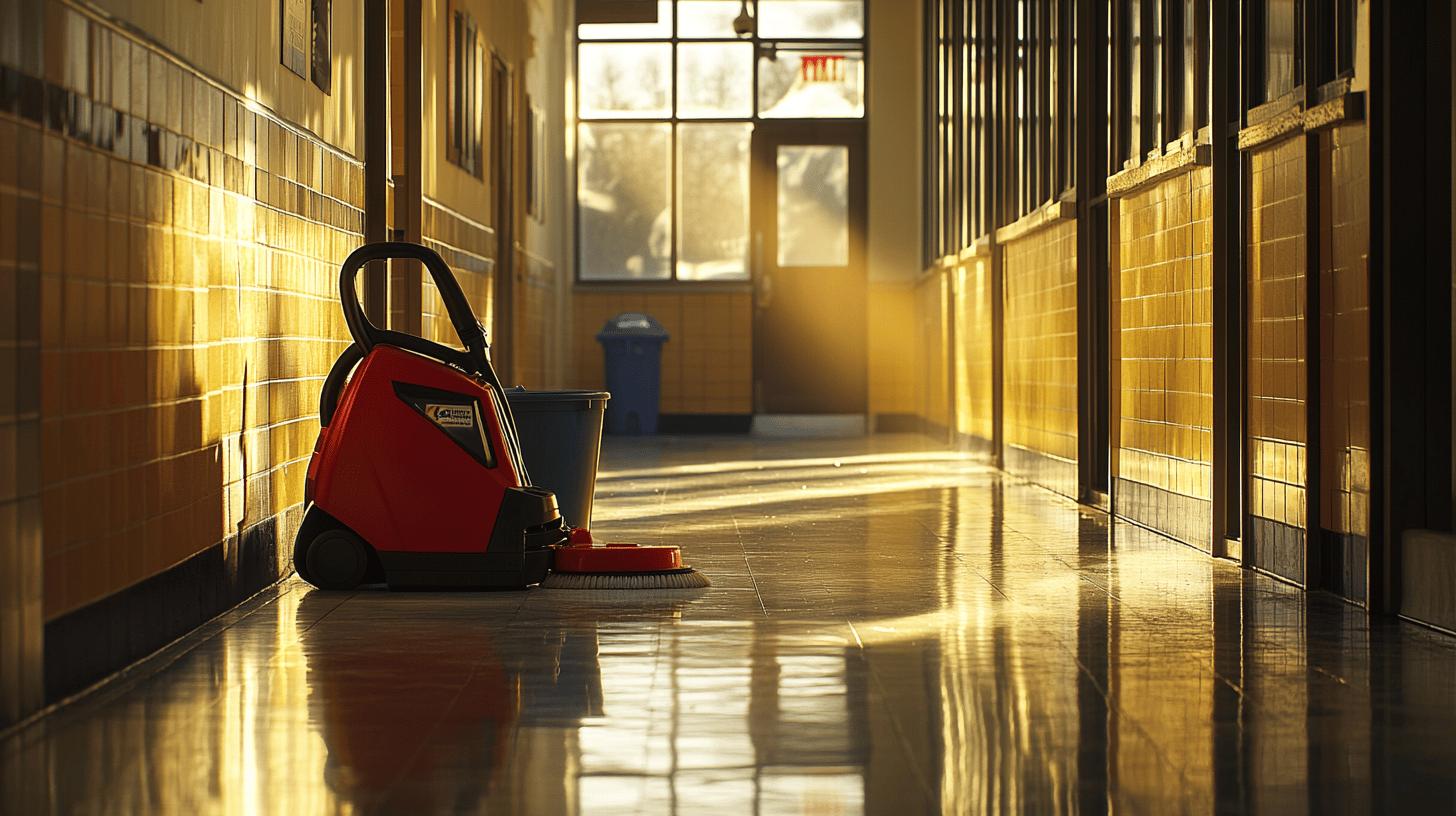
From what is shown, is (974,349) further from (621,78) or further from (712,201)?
(621,78)

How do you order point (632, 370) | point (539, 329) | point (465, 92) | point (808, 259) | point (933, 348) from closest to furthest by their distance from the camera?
point (465, 92)
point (539, 329)
point (933, 348)
point (632, 370)
point (808, 259)

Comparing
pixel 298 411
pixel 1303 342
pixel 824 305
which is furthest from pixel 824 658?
pixel 824 305

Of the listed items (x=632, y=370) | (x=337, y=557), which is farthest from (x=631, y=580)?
(x=632, y=370)

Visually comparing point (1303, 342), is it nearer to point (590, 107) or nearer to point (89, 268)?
point (89, 268)

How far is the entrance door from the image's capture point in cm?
1777

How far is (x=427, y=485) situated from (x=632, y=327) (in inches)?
465

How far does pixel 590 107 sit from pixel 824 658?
14321 millimetres

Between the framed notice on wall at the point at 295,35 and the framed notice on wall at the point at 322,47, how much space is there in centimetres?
11

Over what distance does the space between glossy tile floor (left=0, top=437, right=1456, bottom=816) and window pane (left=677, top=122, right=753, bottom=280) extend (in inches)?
478

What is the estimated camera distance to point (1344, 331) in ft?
16.5

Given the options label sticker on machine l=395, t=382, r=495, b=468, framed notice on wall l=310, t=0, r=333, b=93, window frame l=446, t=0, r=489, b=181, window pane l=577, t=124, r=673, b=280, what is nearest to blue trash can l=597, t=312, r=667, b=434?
window pane l=577, t=124, r=673, b=280

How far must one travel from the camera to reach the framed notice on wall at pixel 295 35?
223 inches

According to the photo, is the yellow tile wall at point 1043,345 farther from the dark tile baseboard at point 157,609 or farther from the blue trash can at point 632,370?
the blue trash can at point 632,370

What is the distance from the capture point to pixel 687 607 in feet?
16.0
